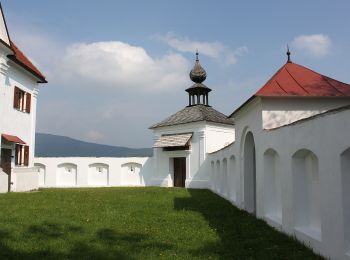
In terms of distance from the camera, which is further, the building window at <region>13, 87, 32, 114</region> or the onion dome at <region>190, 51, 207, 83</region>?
the onion dome at <region>190, 51, 207, 83</region>

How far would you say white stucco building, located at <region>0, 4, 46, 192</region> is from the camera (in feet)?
55.9

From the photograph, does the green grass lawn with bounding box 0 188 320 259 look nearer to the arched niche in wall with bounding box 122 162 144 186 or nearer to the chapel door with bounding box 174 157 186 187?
the chapel door with bounding box 174 157 186 187

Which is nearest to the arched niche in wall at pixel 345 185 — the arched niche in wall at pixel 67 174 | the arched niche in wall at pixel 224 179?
the arched niche in wall at pixel 224 179

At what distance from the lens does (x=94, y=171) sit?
2759 cm

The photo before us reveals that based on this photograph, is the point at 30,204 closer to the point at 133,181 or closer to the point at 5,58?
the point at 5,58

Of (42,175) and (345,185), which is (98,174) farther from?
(345,185)

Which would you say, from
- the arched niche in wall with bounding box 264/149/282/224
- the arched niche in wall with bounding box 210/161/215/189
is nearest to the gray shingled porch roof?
the arched niche in wall with bounding box 210/161/215/189

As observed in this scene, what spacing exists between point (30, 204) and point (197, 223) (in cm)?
658

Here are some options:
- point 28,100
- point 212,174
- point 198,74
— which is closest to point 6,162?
point 28,100

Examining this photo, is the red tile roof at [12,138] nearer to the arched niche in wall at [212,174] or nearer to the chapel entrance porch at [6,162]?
the chapel entrance porch at [6,162]

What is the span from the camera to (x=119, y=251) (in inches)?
251

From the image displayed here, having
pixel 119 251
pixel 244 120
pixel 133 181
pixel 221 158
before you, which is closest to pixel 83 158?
pixel 133 181

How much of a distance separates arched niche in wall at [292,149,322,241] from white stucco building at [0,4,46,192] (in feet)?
45.1

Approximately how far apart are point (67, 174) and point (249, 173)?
1830 centimetres
